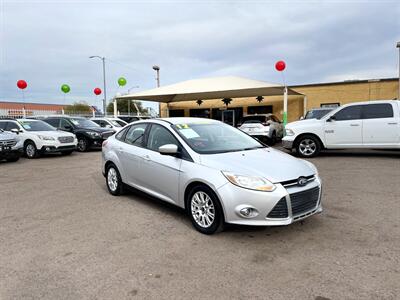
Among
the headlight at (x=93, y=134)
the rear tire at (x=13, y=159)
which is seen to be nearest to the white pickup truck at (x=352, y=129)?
the headlight at (x=93, y=134)

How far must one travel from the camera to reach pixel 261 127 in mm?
14578

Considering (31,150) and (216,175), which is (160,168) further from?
(31,150)

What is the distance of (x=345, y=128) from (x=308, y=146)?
128cm

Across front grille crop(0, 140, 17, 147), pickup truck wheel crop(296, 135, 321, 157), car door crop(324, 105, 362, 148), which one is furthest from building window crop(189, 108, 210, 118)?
front grille crop(0, 140, 17, 147)

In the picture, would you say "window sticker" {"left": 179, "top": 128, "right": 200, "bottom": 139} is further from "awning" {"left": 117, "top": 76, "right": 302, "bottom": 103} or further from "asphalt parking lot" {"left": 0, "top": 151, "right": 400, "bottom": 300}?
"awning" {"left": 117, "top": 76, "right": 302, "bottom": 103}

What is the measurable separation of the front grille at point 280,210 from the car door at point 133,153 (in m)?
2.37

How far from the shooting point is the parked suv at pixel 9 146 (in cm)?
1020

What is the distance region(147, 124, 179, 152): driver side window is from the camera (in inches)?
187

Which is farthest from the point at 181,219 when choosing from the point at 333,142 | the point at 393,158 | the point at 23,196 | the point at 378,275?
the point at 393,158

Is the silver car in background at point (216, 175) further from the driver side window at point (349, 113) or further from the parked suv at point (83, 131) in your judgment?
the parked suv at point (83, 131)

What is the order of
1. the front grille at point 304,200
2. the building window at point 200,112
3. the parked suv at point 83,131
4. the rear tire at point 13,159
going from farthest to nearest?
1. the building window at point 200,112
2. the parked suv at point 83,131
3. the rear tire at point 13,159
4. the front grille at point 304,200

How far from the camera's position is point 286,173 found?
12.4 ft

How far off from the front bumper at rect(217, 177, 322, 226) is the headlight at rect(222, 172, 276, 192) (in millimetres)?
43

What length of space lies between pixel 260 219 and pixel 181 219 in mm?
1417
